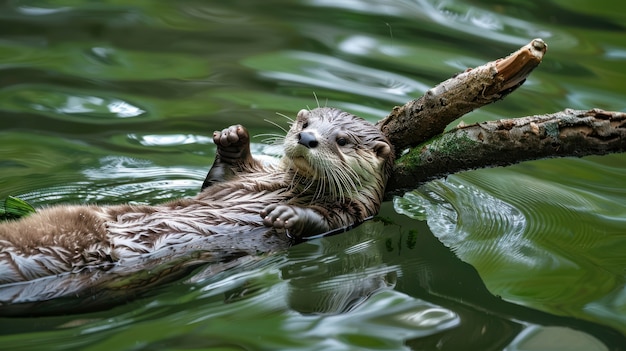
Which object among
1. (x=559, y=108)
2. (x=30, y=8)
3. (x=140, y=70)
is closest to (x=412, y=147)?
(x=559, y=108)

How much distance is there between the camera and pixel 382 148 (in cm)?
487

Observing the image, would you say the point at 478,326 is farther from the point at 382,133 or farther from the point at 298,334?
the point at 382,133

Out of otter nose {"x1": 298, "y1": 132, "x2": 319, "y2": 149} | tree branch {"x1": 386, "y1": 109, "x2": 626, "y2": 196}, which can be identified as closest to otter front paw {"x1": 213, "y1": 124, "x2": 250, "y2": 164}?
otter nose {"x1": 298, "y1": 132, "x2": 319, "y2": 149}

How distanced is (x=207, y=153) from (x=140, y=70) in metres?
1.68

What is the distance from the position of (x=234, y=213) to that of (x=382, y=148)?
89 cm

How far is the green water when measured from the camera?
4027 millimetres

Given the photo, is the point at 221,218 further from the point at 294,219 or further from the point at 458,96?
→ the point at 458,96

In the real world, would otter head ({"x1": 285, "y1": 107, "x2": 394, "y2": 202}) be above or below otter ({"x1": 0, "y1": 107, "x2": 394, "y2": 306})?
above

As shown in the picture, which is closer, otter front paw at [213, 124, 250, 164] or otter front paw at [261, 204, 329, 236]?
otter front paw at [261, 204, 329, 236]

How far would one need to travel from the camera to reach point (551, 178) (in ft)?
20.1

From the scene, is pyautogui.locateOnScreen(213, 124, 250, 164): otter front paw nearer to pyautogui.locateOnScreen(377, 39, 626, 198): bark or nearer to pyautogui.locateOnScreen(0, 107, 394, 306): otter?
pyautogui.locateOnScreen(0, 107, 394, 306): otter

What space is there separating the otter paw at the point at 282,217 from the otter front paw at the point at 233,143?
0.62 meters

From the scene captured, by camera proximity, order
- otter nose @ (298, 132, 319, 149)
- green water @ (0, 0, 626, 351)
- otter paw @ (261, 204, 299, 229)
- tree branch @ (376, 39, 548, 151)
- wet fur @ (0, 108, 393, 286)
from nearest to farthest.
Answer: green water @ (0, 0, 626, 351) → wet fur @ (0, 108, 393, 286) → tree branch @ (376, 39, 548, 151) → otter paw @ (261, 204, 299, 229) → otter nose @ (298, 132, 319, 149)

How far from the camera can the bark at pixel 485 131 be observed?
4.17 metres
